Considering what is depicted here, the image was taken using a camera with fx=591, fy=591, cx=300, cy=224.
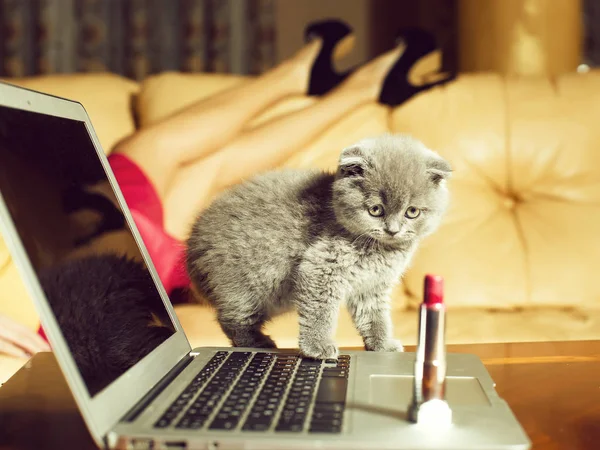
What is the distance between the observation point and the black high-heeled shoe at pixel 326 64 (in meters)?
1.80

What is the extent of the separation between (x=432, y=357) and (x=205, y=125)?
3.90 feet

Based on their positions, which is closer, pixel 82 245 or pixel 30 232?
pixel 30 232

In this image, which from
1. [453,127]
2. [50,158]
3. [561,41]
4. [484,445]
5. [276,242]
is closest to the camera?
[484,445]

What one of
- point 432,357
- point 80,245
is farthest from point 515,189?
point 80,245

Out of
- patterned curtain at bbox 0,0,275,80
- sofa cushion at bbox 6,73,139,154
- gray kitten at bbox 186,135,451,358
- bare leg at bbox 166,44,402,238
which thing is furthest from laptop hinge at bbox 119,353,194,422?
patterned curtain at bbox 0,0,275,80

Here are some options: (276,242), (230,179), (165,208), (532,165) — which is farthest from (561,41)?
(276,242)

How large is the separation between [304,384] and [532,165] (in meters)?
1.15

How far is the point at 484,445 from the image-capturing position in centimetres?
A: 54

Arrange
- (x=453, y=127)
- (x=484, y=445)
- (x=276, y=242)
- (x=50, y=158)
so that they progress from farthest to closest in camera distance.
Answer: (x=453, y=127), (x=276, y=242), (x=50, y=158), (x=484, y=445)

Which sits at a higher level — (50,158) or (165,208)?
(50,158)

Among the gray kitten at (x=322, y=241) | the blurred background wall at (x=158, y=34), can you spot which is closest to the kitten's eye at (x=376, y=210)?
the gray kitten at (x=322, y=241)

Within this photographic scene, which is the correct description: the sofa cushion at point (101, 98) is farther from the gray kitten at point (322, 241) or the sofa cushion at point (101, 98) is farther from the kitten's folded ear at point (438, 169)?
the kitten's folded ear at point (438, 169)

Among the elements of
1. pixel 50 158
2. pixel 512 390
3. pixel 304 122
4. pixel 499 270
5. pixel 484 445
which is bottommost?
pixel 499 270

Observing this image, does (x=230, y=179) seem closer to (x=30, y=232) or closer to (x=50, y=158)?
(x=50, y=158)
